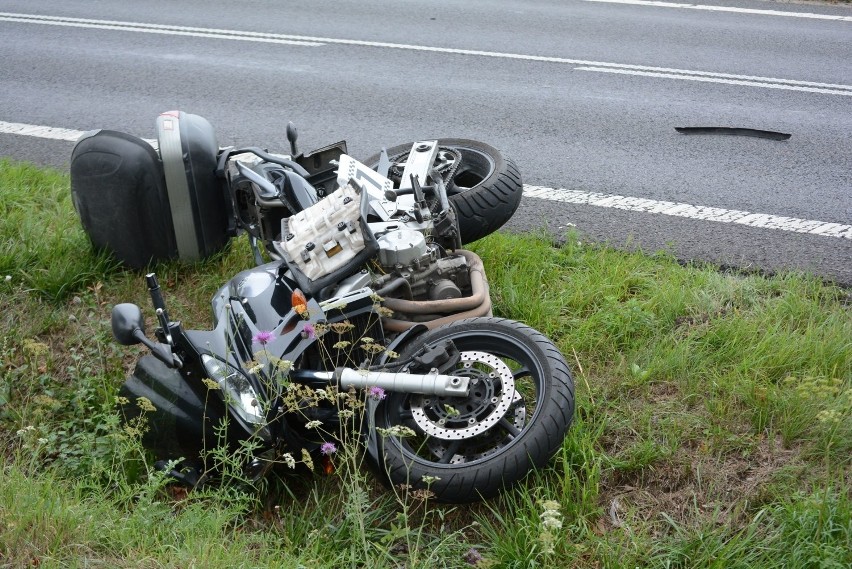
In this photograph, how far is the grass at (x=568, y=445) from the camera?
10.3 ft

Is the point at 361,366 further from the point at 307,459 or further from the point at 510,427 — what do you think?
the point at 510,427

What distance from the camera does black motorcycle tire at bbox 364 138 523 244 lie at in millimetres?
4629

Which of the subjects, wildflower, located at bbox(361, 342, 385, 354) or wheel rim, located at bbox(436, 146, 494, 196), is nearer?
wildflower, located at bbox(361, 342, 385, 354)

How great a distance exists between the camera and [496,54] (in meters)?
8.94

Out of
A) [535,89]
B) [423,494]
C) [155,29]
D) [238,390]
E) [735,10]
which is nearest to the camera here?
[423,494]

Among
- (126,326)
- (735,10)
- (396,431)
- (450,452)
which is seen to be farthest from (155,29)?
(396,431)

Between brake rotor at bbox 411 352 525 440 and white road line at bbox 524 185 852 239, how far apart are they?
2.50 meters

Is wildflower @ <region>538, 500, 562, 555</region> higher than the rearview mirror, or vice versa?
the rearview mirror

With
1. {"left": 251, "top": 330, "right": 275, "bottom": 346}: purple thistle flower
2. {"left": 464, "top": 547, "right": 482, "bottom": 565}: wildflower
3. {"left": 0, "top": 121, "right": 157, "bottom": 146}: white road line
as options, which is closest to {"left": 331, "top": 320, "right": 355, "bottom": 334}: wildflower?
{"left": 251, "top": 330, "right": 275, "bottom": 346}: purple thistle flower

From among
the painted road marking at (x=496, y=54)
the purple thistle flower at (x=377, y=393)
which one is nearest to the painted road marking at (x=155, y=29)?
the painted road marking at (x=496, y=54)

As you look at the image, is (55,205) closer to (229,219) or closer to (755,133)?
(229,219)

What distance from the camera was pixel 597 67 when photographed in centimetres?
850

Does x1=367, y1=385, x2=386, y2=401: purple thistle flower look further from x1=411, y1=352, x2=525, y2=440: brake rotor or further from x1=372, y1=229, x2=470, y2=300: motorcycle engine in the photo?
x1=372, y1=229, x2=470, y2=300: motorcycle engine

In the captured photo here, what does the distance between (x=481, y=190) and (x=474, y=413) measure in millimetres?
1572
